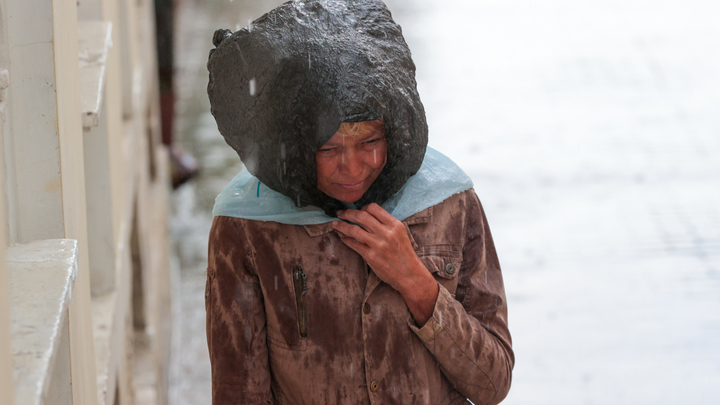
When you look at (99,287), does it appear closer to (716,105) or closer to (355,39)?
(355,39)

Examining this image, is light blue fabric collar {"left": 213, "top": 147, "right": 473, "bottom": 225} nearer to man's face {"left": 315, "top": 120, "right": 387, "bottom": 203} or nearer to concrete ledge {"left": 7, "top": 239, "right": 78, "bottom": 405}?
man's face {"left": 315, "top": 120, "right": 387, "bottom": 203}

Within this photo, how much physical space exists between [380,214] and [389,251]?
0.27ft

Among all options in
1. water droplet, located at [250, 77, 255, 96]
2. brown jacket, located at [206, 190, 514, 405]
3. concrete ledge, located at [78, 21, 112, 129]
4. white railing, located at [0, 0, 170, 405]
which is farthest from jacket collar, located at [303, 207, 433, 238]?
concrete ledge, located at [78, 21, 112, 129]

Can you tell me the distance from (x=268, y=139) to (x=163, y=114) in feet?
17.6

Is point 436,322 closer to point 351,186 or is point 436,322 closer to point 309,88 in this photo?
point 351,186

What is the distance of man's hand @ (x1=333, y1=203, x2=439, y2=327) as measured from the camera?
1.87 m

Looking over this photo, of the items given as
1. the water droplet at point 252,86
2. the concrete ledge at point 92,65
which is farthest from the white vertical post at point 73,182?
the water droplet at point 252,86

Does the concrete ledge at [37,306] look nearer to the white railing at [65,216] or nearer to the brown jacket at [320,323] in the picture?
the white railing at [65,216]

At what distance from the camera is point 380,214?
1891mm

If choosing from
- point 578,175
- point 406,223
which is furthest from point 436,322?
point 578,175

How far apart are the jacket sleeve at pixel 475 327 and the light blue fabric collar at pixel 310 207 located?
9cm

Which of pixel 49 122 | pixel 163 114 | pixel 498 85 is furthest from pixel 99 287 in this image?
pixel 498 85

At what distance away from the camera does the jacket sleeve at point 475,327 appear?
192 cm

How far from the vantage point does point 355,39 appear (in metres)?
1.78
